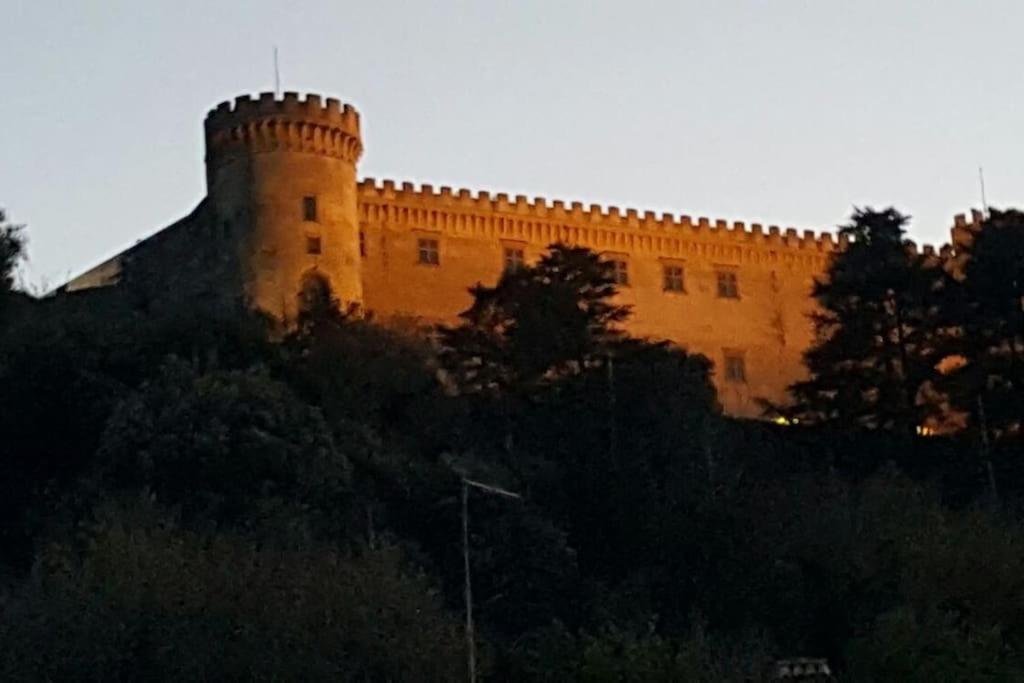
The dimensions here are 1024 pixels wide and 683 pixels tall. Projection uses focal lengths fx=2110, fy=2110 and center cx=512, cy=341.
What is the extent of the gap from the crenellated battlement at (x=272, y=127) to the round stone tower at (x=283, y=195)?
2 cm

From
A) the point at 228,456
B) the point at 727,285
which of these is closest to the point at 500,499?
the point at 228,456

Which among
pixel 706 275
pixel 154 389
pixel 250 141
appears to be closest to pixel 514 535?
pixel 154 389

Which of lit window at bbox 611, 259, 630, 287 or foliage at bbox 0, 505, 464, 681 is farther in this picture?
lit window at bbox 611, 259, 630, 287

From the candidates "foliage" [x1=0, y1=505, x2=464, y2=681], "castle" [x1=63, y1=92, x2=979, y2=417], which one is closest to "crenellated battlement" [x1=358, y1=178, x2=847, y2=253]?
"castle" [x1=63, y1=92, x2=979, y2=417]

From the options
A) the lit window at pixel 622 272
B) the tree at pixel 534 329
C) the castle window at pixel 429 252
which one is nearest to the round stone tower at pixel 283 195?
the castle window at pixel 429 252

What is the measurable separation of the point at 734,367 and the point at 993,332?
1152cm

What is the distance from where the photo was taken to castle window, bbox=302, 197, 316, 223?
141ft

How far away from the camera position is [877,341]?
132 feet

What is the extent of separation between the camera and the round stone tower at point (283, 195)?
140 ft

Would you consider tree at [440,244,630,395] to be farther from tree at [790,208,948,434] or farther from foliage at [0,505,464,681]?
foliage at [0,505,464,681]

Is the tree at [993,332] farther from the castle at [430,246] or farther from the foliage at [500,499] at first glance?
the castle at [430,246]

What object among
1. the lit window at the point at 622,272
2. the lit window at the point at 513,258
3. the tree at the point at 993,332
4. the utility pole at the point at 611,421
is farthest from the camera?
the lit window at the point at 622,272

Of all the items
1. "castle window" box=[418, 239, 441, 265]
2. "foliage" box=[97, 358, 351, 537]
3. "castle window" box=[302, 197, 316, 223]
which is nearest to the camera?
"foliage" box=[97, 358, 351, 537]

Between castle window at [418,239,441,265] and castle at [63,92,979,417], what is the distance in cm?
2
